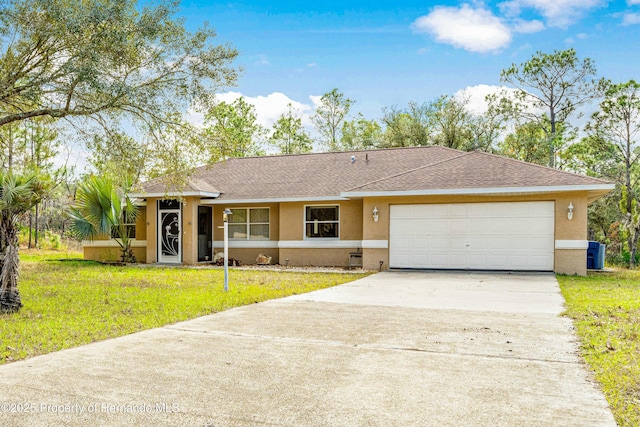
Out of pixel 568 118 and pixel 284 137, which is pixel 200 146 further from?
pixel 284 137

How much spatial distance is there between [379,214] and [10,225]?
11322 millimetres

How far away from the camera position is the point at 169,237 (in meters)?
20.3

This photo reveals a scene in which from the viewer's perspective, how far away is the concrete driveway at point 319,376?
411 cm

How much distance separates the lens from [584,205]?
50.9 feet

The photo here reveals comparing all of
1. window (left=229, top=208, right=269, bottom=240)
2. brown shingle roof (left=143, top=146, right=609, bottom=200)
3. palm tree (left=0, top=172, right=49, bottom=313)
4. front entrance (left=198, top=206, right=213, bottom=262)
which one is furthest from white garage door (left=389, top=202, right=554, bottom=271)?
palm tree (left=0, top=172, right=49, bottom=313)

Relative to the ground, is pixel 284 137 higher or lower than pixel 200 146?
higher

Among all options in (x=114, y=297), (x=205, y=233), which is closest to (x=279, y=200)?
(x=205, y=233)

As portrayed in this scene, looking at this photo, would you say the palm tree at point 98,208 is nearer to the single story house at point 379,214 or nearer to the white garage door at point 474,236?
the single story house at point 379,214

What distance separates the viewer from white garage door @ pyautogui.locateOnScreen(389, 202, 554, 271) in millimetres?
16031

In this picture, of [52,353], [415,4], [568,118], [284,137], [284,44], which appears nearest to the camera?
[52,353]

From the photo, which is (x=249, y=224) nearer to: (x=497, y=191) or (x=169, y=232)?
(x=169, y=232)

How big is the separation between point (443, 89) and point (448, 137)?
342cm

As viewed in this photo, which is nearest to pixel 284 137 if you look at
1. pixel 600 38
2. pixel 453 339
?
pixel 600 38

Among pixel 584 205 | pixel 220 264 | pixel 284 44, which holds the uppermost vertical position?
pixel 284 44
